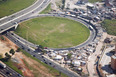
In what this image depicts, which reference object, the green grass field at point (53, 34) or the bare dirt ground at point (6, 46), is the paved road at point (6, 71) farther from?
the green grass field at point (53, 34)

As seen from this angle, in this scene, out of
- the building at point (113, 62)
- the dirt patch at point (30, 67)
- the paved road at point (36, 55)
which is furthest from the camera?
the paved road at point (36, 55)

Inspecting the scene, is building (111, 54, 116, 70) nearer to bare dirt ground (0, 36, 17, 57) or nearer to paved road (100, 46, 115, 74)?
paved road (100, 46, 115, 74)

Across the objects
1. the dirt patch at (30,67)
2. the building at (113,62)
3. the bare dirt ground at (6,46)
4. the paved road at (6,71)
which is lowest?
the paved road at (6,71)

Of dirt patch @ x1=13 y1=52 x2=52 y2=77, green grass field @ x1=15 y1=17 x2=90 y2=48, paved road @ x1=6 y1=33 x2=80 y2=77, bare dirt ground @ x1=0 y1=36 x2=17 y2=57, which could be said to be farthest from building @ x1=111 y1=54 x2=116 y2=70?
bare dirt ground @ x1=0 y1=36 x2=17 y2=57

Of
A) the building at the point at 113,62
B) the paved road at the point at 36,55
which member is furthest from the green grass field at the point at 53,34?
the building at the point at 113,62

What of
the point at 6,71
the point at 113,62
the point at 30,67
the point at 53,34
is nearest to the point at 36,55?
the point at 30,67

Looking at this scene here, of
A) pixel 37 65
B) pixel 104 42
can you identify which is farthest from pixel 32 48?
pixel 104 42

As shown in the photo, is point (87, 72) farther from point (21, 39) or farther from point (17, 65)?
point (21, 39)

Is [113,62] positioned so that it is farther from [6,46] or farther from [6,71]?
A: [6,46]

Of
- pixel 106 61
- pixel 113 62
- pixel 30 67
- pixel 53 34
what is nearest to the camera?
pixel 113 62

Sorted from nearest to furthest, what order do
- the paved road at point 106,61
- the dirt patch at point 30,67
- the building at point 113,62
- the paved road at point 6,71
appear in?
the paved road at point 6,71 → the dirt patch at point 30,67 → the building at point 113,62 → the paved road at point 106,61
